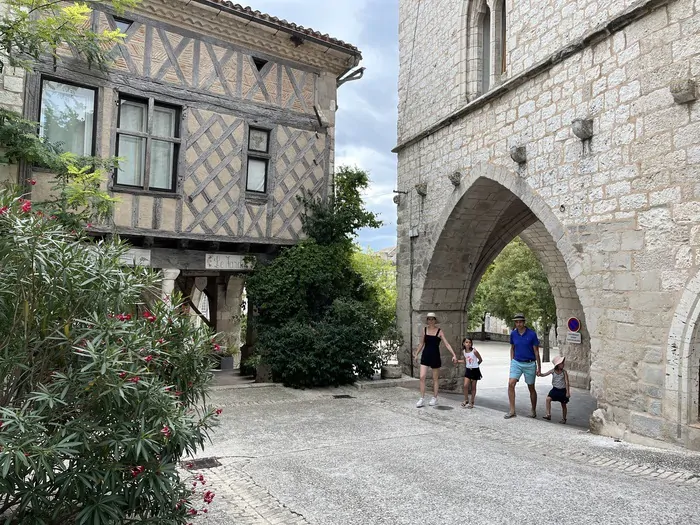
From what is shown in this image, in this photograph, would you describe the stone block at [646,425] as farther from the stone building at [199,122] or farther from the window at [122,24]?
the window at [122,24]

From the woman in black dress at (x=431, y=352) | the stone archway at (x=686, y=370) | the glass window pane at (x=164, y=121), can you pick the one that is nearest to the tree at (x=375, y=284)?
the woman in black dress at (x=431, y=352)

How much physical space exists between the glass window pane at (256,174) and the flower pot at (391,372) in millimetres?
3422

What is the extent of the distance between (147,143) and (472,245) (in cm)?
535

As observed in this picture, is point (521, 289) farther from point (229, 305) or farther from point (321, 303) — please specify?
point (321, 303)

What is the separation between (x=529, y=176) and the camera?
6465 mm

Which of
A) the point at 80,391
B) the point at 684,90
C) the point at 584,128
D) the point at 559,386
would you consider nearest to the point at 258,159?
the point at 584,128

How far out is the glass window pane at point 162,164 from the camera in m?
7.38

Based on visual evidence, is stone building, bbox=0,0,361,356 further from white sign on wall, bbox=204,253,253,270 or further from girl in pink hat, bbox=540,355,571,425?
girl in pink hat, bbox=540,355,571,425

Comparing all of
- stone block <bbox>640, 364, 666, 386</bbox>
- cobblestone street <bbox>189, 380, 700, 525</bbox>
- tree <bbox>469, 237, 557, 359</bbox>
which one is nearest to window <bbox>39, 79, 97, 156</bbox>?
cobblestone street <bbox>189, 380, 700, 525</bbox>

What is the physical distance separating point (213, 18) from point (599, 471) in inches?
287

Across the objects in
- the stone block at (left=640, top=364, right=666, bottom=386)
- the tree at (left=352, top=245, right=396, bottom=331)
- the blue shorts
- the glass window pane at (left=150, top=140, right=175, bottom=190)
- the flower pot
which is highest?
the glass window pane at (left=150, top=140, right=175, bottom=190)

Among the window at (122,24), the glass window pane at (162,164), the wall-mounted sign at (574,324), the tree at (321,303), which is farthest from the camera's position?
the wall-mounted sign at (574,324)

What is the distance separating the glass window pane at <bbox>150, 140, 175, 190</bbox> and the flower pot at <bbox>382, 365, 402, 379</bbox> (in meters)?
4.24

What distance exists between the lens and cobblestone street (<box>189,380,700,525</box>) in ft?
10.3
